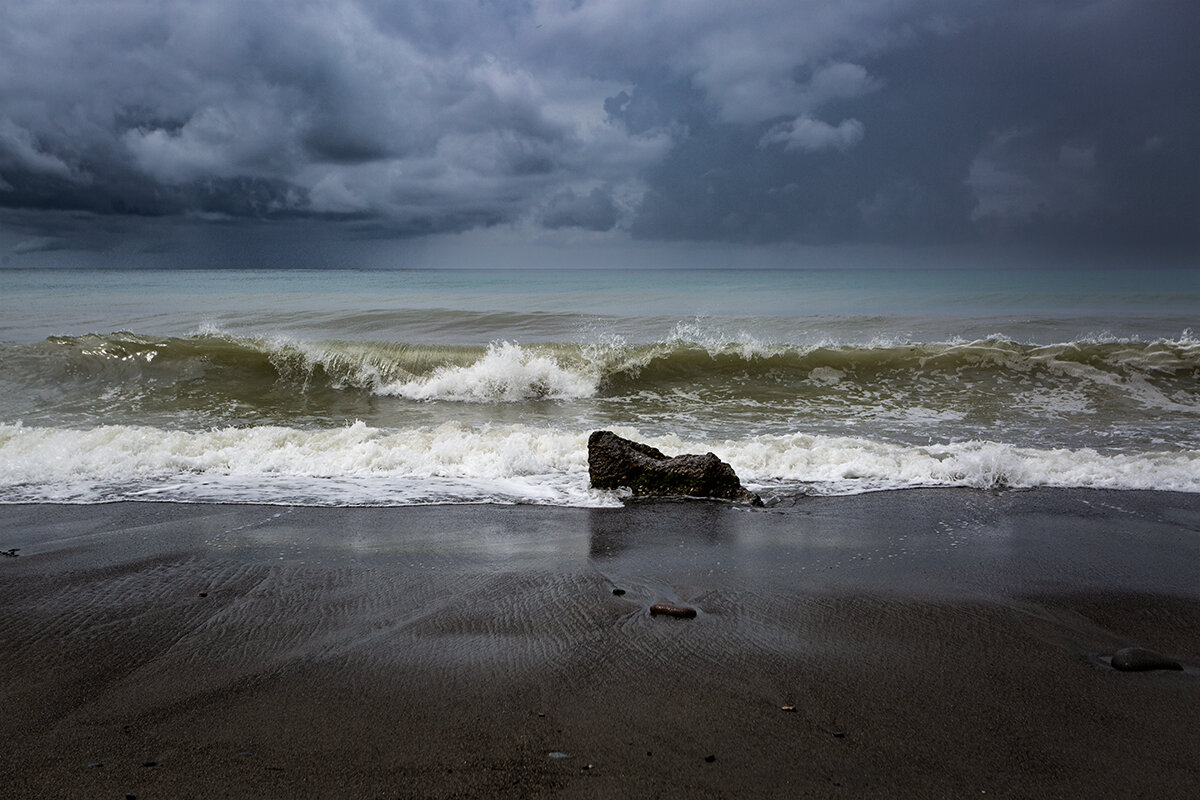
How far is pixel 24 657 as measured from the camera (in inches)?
124

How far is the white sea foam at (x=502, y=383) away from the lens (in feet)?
43.1

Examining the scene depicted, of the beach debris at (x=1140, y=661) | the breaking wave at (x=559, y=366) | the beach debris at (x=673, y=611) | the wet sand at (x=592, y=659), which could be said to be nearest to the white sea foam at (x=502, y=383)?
the breaking wave at (x=559, y=366)

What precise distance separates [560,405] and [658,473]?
254 inches

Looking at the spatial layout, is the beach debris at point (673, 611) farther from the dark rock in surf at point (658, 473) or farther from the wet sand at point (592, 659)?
the dark rock in surf at point (658, 473)

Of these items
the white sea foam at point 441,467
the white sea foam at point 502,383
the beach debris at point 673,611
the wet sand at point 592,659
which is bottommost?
the wet sand at point 592,659

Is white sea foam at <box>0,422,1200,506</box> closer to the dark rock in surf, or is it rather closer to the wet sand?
the dark rock in surf

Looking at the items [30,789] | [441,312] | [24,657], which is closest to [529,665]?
[30,789]

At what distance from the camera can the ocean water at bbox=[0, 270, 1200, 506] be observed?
671 centimetres

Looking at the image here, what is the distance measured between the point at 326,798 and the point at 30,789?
91 centimetres

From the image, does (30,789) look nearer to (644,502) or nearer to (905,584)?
(905,584)

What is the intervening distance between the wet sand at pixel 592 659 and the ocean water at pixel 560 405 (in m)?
1.40

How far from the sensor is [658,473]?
614cm

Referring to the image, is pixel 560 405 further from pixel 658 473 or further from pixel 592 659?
pixel 592 659

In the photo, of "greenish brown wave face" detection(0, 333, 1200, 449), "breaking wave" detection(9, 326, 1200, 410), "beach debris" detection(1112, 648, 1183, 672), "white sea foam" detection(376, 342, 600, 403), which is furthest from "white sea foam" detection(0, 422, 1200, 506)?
"breaking wave" detection(9, 326, 1200, 410)
